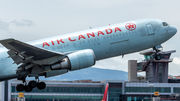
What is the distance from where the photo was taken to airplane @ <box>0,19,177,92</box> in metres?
36.3

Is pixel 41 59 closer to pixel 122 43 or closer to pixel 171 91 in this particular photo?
pixel 122 43

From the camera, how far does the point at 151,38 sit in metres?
42.5

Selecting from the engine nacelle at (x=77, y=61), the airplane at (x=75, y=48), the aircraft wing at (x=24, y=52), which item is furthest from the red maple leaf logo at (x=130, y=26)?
the aircraft wing at (x=24, y=52)

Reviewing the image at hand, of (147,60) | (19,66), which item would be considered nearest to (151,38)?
(19,66)

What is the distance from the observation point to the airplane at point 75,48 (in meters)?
36.3

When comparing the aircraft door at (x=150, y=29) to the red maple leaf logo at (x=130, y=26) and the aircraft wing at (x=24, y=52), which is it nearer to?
the red maple leaf logo at (x=130, y=26)

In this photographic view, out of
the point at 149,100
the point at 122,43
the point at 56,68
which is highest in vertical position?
the point at 122,43

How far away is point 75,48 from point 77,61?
94.8 inches

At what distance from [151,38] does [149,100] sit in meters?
52.1

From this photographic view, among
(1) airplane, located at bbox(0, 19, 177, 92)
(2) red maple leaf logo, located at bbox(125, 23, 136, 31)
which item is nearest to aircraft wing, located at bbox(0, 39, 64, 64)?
(1) airplane, located at bbox(0, 19, 177, 92)

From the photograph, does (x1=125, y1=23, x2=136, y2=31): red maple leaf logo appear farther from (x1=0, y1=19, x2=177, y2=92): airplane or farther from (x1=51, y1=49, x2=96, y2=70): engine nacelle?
(x1=51, y1=49, x2=96, y2=70): engine nacelle

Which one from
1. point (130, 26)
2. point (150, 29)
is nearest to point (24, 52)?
point (130, 26)

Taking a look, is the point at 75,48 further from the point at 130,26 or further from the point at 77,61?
the point at 130,26

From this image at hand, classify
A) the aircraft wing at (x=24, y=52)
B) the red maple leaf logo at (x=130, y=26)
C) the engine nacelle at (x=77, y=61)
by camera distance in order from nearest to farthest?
1. the aircraft wing at (x=24, y=52)
2. the engine nacelle at (x=77, y=61)
3. the red maple leaf logo at (x=130, y=26)
